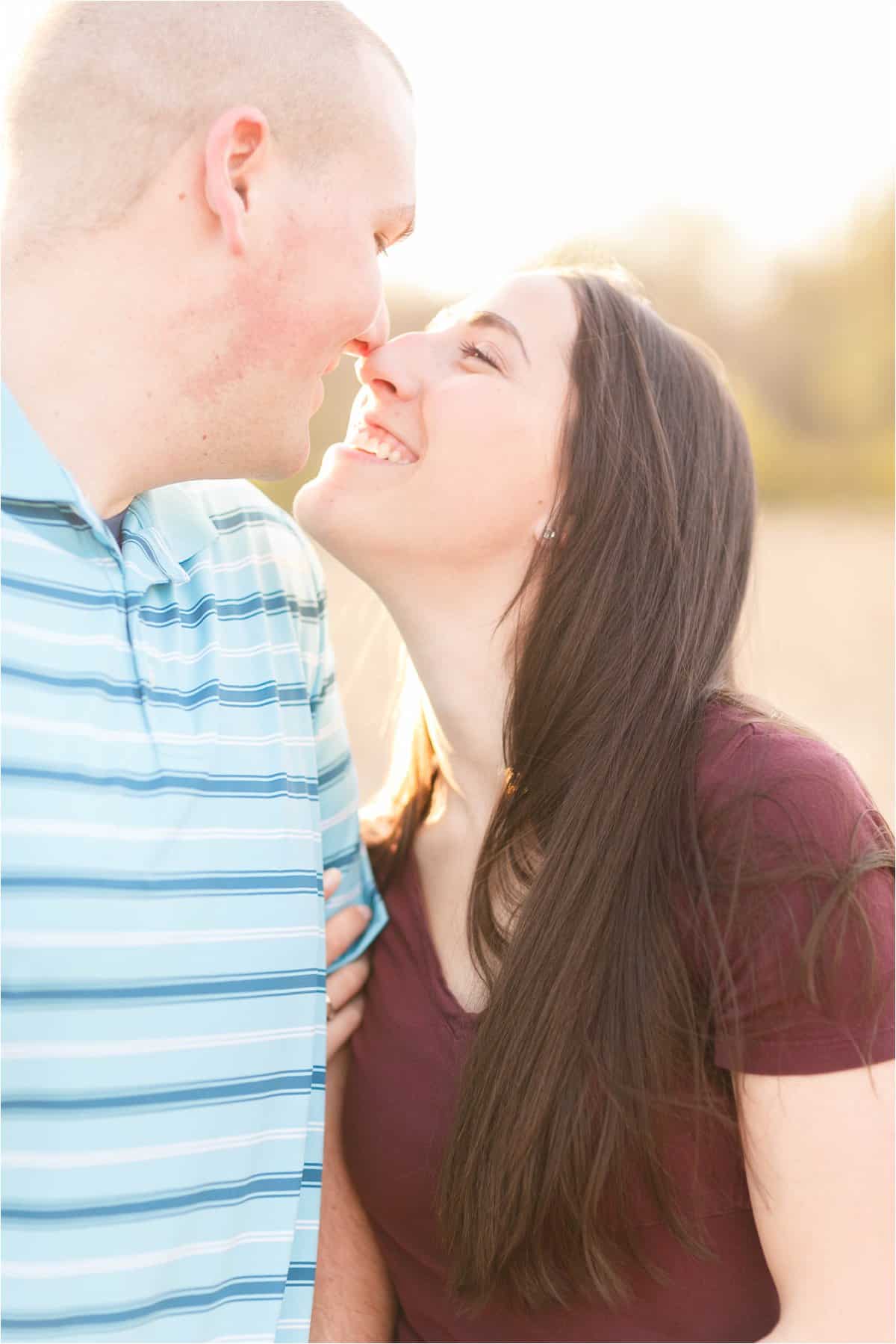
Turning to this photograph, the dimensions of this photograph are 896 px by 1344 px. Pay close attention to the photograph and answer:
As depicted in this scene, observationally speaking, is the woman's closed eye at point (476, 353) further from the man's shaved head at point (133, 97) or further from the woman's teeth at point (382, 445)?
the man's shaved head at point (133, 97)

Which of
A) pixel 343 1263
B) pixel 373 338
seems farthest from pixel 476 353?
pixel 343 1263

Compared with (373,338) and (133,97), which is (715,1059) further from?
(133,97)

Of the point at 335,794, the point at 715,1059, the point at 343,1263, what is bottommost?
the point at 343,1263

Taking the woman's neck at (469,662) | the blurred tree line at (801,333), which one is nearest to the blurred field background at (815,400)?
the blurred tree line at (801,333)

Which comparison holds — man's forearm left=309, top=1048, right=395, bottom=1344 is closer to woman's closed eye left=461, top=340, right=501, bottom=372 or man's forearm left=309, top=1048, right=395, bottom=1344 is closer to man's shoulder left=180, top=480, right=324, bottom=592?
man's shoulder left=180, top=480, right=324, bottom=592

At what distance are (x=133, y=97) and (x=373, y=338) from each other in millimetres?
524

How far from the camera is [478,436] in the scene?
2.00 metres

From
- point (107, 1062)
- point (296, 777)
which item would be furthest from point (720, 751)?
point (107, 1062)

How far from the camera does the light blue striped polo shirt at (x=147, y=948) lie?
151 centimetres

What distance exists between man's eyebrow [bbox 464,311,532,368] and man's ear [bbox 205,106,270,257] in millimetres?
513

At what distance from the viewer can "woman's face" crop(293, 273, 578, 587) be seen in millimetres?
2000

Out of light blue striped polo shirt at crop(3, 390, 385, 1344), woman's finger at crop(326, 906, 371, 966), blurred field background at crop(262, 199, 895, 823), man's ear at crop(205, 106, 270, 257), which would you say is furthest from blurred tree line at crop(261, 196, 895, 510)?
light blue striped polo shirt at crop(3, 390, 385, 1344)

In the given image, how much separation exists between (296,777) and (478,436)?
0.60 metres

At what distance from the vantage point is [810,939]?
1572 mm
